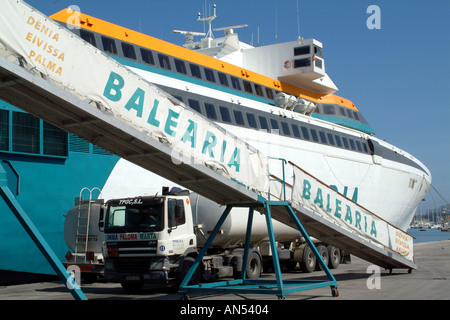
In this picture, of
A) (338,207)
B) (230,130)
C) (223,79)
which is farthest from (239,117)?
(338,207)

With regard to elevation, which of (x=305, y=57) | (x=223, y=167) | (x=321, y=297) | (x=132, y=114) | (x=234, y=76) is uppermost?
(x=305, y=57)

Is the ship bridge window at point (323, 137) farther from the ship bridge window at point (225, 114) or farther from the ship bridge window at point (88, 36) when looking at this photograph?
the ship bridge window at point (88, 36)

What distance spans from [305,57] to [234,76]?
23.6 feet

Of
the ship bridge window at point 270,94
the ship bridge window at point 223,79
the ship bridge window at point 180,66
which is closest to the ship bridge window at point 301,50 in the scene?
the ship bridge window at point 270,94

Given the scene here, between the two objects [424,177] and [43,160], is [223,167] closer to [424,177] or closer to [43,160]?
[43,160]

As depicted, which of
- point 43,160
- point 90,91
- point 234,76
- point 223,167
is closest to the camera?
point 90,91

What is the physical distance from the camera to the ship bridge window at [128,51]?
64.5 ft

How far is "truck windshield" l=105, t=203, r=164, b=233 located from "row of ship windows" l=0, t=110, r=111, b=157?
4.16 metres

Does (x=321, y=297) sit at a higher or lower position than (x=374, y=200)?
lower

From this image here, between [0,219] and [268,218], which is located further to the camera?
[0,219]

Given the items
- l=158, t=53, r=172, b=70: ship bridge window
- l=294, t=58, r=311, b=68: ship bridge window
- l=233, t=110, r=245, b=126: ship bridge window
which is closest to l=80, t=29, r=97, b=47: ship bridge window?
l=158, t=53, r=172, b=70: ship bridge window

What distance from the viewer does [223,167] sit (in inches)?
444

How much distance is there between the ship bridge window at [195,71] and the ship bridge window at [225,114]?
5.47 ft

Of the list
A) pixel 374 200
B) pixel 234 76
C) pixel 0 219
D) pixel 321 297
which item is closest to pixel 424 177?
pixel 374 200
